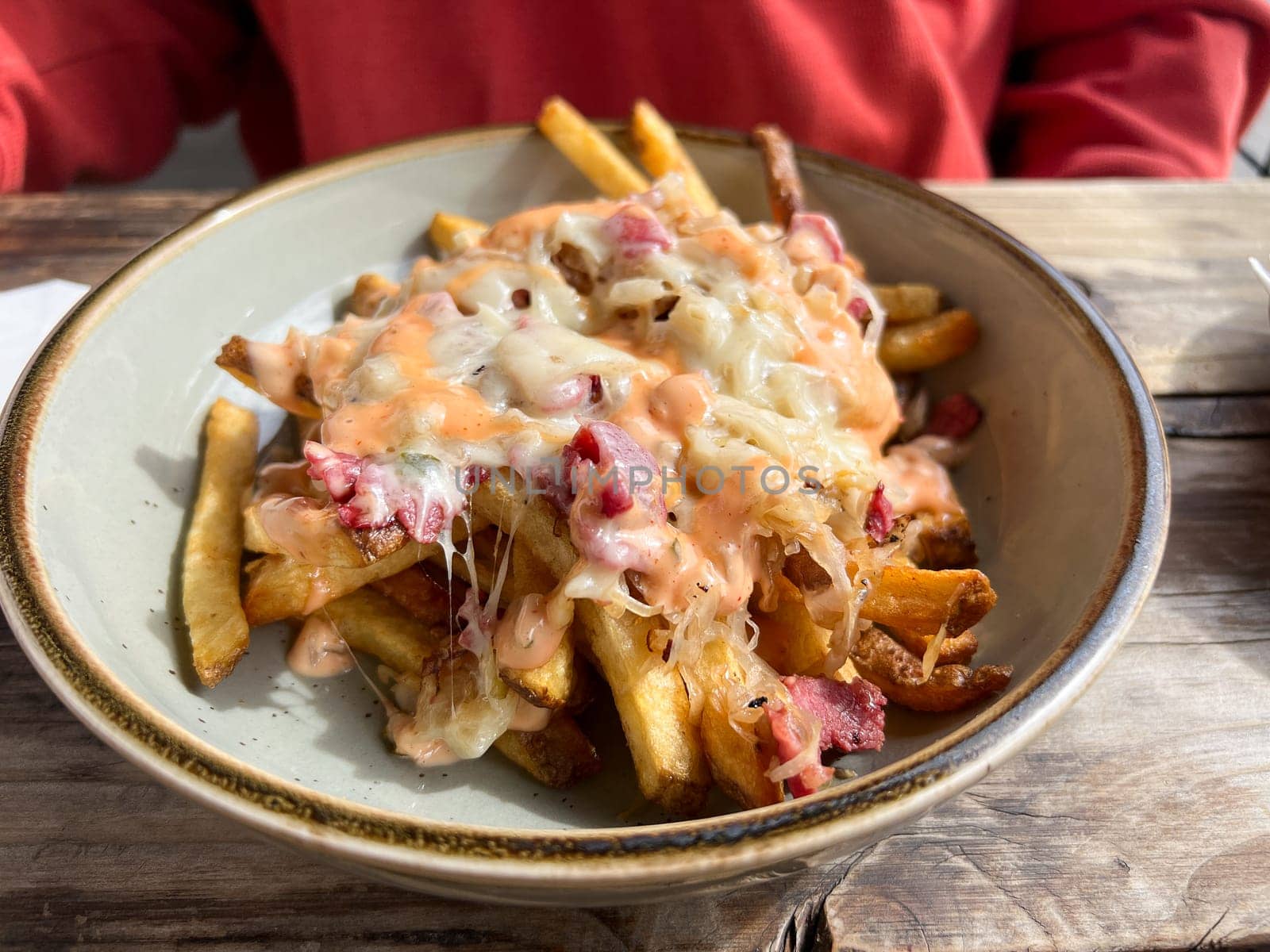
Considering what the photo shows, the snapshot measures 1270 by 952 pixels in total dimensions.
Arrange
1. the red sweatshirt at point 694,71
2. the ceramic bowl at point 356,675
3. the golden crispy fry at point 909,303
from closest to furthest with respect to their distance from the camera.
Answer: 1. the ceramic bowl at point 356,675
2. the golden crispy fry at point 909,303
3. the red sweatshirt at point 694,71

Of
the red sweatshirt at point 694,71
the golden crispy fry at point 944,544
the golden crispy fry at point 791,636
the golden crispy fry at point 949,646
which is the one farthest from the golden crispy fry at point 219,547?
the red sweatshirt at point 694,71

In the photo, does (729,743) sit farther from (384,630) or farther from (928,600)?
(384,630)

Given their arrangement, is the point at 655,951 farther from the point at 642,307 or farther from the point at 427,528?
the point at 642,307

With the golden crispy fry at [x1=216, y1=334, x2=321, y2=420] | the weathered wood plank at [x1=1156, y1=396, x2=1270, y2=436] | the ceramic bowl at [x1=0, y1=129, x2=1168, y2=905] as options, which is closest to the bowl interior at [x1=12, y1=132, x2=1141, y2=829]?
the ceramic bowl at [x1=0, y1=129, x2=1168, y2=905]

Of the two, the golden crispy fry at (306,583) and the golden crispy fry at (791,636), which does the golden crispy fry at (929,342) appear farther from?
the golden crispy fry at (306,583)

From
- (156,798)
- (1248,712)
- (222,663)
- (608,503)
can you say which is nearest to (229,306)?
(222,663)

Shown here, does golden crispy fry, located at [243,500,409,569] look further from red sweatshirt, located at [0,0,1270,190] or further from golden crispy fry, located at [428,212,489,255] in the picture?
red sweatshirt, located at [0,0,1270,190]

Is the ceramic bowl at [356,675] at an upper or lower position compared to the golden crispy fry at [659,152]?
lower

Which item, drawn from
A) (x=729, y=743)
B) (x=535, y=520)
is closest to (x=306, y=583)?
(x=535, y=520)
